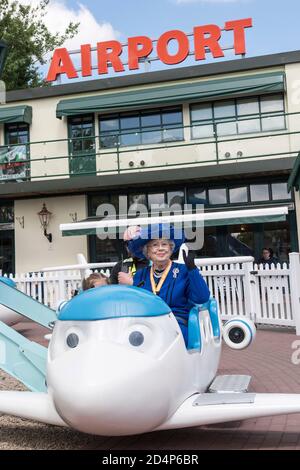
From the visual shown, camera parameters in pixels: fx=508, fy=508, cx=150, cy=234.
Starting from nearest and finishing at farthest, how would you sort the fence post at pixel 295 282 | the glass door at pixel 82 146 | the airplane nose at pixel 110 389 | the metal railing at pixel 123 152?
the airplane nose at pixel 110 389 < the fence post at pixel 295 282 < the metal railing at pixel 123 152 < the glass door at pixel 82 146

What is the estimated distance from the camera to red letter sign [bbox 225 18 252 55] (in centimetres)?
1889

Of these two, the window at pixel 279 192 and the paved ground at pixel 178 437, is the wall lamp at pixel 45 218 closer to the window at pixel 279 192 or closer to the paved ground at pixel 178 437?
the window at pixel 279 192

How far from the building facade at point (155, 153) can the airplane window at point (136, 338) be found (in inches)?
526

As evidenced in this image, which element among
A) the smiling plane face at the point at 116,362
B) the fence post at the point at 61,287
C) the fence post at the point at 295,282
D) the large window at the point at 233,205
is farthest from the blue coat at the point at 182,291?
the large window at the point at 233,205

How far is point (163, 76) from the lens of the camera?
18125 millimetres

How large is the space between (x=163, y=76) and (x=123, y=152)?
10.6 feet

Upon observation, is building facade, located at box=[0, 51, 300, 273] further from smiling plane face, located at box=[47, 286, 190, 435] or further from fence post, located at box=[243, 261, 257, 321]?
smiling plane face, located at box=[47, 286, 190, 435]

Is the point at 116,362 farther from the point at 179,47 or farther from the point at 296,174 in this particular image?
the point at 179,47

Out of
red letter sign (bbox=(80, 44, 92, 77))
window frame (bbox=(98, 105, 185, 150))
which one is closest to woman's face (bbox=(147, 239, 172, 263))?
window frame (bbox=(98, 105, 185, 150))

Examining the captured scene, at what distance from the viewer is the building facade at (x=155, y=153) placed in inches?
658

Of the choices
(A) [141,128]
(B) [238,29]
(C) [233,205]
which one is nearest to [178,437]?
(C) [233,205]
